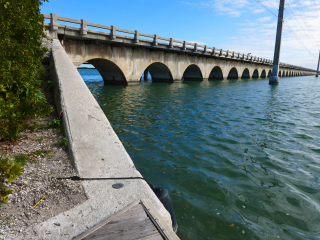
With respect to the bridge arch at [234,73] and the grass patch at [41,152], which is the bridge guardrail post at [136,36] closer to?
the grass patch at [41,152]

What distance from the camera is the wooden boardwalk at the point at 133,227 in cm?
176

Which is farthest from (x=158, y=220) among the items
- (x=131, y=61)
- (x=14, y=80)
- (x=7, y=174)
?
(x=131, y=61)

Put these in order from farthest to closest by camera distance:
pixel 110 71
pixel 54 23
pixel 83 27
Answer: pixel 110 71 < pixel 83 27 < pixel 54 23

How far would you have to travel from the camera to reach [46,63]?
8.40 m

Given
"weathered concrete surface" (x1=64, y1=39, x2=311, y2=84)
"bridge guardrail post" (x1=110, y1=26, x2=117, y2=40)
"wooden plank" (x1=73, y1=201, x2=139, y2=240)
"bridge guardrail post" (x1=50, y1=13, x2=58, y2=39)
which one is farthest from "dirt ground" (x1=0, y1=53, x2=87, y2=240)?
"bridge guardrail post" (x1=110, y1=26, x2=117, y2=40)

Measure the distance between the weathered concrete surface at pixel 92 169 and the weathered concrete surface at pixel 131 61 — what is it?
602 inches

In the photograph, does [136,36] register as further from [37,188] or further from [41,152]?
[37,188]

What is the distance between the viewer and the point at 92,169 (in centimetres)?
271

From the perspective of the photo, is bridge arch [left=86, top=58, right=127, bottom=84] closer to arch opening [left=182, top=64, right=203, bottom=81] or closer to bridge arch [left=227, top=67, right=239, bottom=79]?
arch opening [left=182, top=64, right=203, bottom=81]

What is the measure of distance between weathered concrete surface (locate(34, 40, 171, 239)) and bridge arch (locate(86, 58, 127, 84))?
702 inches

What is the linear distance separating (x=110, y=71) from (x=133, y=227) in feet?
76.7

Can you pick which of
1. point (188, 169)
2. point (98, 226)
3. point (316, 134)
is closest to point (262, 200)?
point (188, 169)

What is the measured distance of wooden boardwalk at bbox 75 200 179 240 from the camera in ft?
5.78

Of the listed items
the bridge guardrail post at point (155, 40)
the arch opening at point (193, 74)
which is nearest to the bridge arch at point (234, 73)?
the arch opening at point (193, 74)
